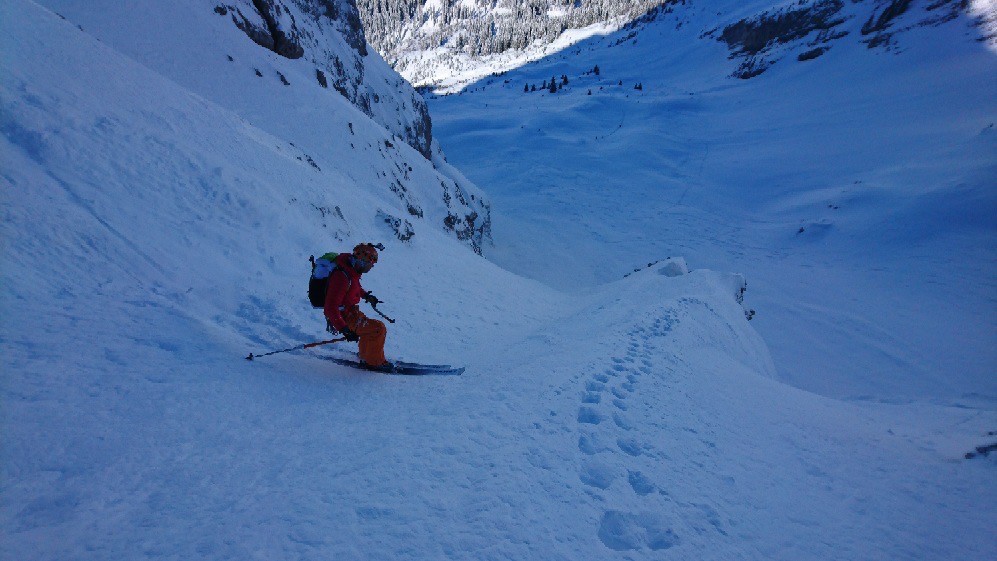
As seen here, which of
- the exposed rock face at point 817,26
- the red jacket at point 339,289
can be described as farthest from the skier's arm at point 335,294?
the exposed rock face at point 817,26

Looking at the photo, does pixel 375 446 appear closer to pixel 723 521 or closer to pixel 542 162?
pixel 723 521

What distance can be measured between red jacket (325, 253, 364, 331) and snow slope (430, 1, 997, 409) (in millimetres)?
14356

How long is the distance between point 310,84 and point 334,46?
637 cm

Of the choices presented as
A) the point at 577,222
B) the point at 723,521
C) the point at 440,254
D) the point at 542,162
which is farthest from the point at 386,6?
the point at 723,521

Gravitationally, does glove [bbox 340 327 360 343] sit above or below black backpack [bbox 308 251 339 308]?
below

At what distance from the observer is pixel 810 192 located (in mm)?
27719

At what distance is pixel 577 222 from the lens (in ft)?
89.6

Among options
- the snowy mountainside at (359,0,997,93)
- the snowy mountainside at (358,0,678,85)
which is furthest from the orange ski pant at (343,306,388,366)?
the snowy mountainside at (358,0,678,85)

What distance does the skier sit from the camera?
16.9 feet

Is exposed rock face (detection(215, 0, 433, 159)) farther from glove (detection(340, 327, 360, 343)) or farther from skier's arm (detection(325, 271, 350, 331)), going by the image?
glove (detection(340, 327, 360, 343))

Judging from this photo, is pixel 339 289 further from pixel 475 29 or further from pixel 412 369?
pixel 475 29

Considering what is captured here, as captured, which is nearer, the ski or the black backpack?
the black backpack

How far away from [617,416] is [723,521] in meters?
1.45

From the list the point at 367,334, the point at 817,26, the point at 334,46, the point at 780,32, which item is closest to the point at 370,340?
the point at 367,334
